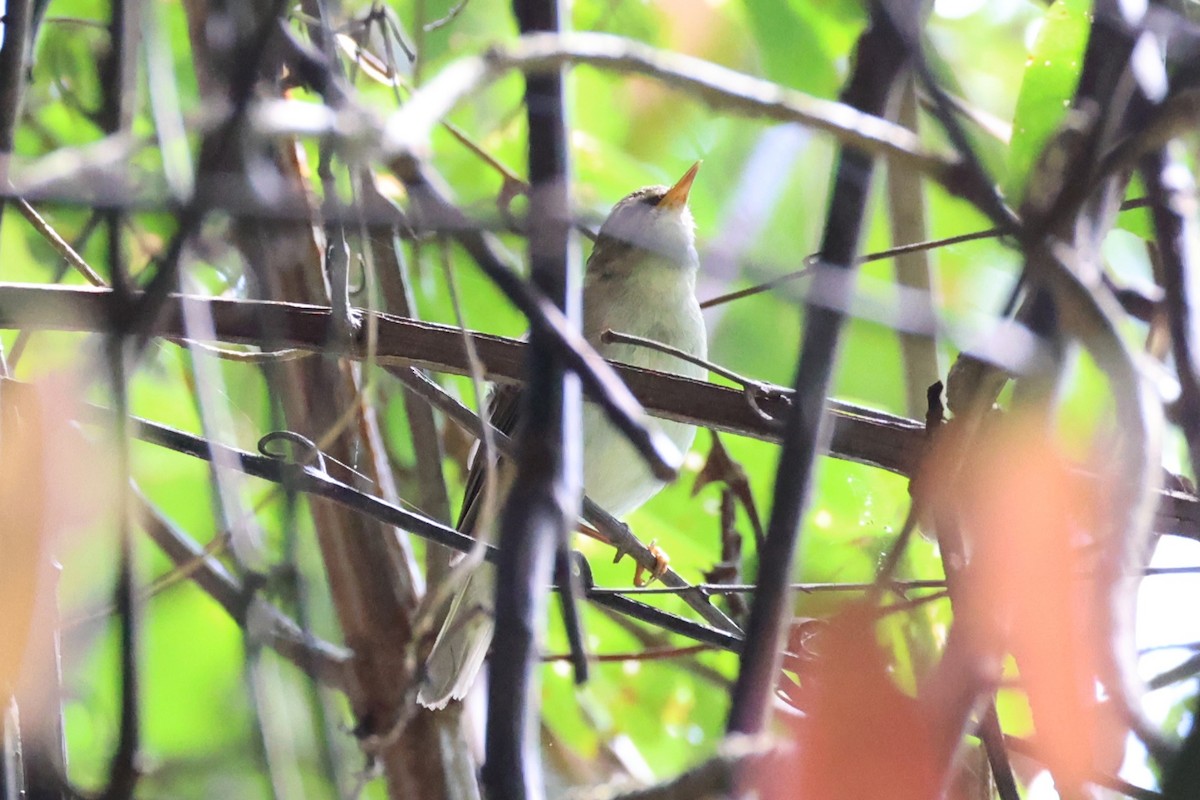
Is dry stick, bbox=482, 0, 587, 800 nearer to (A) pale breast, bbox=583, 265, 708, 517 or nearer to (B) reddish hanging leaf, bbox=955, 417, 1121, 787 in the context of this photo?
(B) reddish hanging leaf, bbox=955, 417, 1121, 787

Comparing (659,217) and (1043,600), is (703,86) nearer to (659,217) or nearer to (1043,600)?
(1043,600)

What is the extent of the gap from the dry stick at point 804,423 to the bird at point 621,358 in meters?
1.39

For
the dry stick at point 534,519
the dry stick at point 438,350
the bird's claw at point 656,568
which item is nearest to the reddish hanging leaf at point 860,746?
the dry stick at point 534,519

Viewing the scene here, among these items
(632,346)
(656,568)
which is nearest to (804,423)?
(656,568)

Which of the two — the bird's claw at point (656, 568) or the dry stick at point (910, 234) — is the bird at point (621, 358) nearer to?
the bird's claw at point (656, 568)

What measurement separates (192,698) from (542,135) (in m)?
2.02

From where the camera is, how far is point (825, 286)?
71 centimetres

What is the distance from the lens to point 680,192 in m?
2.95

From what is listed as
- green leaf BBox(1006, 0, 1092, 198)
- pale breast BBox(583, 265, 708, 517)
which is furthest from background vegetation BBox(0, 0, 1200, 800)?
pale breast BBox(583, 265, 708, 517)

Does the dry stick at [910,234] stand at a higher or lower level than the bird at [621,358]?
higher

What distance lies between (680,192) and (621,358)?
613 mm

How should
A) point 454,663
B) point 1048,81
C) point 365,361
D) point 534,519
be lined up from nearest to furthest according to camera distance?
1. point 534,519
2. point 365,361
3. point 1048,81
4. point 454,663

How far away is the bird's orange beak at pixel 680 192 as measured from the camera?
2854mm

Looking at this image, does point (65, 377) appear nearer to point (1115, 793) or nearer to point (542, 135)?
point (542, 135)
